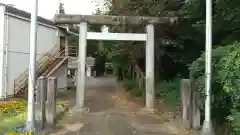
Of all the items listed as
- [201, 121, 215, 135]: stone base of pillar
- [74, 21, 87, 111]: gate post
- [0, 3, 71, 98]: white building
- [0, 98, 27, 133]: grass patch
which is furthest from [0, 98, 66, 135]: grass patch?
[201, 121, 215, 135]: stone base of pillar

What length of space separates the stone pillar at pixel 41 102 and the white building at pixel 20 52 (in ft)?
25.7

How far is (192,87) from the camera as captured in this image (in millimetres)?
10891

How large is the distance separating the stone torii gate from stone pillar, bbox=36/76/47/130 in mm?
3788

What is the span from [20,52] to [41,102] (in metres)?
10.4

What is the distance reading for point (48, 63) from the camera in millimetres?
24016

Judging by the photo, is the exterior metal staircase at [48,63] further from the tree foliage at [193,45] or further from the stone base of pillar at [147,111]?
the stone base of pillar at [147,111]

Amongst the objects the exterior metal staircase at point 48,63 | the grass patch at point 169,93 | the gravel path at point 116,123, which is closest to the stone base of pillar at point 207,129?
the gravel path at point 116,123

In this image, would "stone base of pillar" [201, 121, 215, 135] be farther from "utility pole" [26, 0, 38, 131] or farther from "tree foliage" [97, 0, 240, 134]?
"utility pole" [26, 0, 38, 131]

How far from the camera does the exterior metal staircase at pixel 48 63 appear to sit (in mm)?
20297

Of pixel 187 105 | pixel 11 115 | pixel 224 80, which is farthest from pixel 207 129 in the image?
pixel 11 115

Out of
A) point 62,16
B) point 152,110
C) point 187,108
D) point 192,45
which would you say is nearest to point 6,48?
point 62,16

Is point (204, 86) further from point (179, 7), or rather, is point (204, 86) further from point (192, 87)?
point (179, 7)

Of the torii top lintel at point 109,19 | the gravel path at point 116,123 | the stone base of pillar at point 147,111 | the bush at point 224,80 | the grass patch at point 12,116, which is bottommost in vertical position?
the gravel path at point 116,123

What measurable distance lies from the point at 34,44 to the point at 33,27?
494mm
